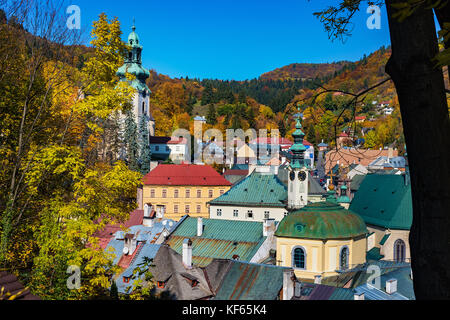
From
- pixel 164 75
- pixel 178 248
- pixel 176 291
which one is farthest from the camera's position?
pixel 164 75

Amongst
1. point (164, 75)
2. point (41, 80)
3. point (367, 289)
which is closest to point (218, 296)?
point (367, 289)

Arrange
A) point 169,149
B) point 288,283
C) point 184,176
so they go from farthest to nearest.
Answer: point 169,149 < point 184,176 < point 288,283

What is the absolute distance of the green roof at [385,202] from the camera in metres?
36.2

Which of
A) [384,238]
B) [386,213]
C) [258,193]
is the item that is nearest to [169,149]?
[258,193]

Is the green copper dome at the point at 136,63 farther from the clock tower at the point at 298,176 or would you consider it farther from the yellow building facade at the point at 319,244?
the yellow building facade at the point at 319,244

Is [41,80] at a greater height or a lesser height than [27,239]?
greater

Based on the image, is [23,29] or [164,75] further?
[164,75]

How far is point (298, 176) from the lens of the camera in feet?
147

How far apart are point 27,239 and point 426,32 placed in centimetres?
1093

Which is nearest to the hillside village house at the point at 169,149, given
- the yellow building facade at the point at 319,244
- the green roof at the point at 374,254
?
the green roof at the point at 374,254

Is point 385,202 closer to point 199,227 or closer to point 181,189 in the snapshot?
point 199,227

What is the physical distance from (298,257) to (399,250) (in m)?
10.9
